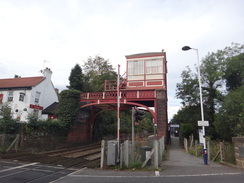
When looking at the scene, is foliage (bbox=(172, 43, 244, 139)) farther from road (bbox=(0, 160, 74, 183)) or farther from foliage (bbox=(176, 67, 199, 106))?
road (bbox=(0, 160, 74, 183))

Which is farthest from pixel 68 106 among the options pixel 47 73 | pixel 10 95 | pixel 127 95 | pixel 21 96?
Result: pixel 47 73

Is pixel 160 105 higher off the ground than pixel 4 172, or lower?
higher

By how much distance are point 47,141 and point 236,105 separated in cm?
1787

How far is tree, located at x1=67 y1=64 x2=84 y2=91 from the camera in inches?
933

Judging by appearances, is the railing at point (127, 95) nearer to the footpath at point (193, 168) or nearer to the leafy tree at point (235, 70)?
the footpath at point (193, 168)

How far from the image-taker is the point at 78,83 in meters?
23.8

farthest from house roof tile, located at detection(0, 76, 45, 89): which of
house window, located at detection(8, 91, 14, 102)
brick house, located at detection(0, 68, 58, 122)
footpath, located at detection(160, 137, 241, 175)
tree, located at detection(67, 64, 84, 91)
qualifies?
footpath, located at detection(160, 137, 241, 175)

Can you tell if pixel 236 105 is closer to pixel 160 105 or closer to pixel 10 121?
pixel 160 105

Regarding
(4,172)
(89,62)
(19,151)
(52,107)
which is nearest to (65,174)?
(4,172)

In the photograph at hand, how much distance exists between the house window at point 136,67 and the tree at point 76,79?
7381mm

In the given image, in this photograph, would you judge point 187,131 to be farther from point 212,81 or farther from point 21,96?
point 21,96

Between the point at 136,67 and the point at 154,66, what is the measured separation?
1.96 meters

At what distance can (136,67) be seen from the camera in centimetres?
2027

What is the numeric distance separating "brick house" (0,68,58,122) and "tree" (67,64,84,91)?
4.14 meters
